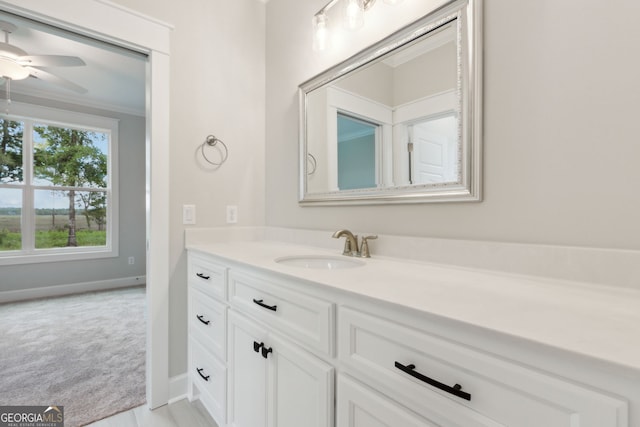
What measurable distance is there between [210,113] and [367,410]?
1.86 m

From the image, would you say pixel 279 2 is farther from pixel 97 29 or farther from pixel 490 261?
pixel 490 261

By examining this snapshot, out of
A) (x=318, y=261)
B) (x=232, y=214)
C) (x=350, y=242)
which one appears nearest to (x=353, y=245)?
(x=350, y=242)

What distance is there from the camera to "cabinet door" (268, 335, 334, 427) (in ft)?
2.86

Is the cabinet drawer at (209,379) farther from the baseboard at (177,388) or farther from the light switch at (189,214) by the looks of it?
the light switch at (189,214)

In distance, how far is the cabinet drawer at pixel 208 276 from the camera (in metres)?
1.40

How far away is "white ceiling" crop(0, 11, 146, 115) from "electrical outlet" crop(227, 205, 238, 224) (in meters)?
1.04

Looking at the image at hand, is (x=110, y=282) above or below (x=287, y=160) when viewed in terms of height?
below

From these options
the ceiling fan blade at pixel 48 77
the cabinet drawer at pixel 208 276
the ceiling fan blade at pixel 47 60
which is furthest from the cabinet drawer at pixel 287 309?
the ceiling fan blade at pixel 48 77

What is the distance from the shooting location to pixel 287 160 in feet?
6.59

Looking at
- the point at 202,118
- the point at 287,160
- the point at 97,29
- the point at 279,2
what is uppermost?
the point at 279,2

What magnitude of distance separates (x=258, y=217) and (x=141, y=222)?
318 cm

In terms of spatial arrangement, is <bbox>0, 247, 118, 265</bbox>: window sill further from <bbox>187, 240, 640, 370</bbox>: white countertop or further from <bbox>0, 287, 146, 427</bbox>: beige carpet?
<bbox>187, 240, 640, 370</bbox>: white countertop

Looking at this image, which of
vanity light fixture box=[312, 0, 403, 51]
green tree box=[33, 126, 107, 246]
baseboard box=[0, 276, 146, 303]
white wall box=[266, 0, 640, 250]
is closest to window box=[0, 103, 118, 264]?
green tree box=[33, 126, 107, 246]

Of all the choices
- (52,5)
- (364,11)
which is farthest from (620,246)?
(52,5)
